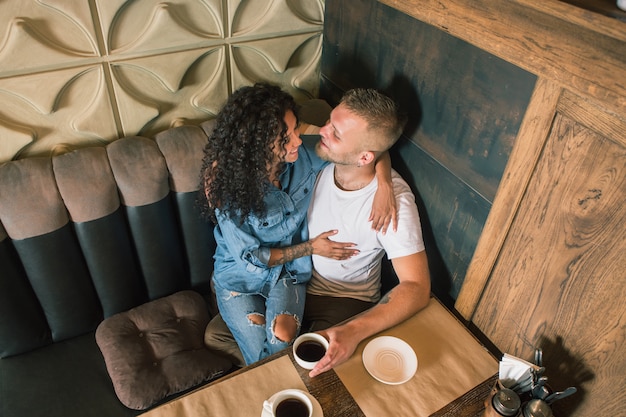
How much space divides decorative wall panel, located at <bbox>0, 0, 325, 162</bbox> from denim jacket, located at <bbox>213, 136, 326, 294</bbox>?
20.1 inches

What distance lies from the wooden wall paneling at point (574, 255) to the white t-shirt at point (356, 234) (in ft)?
1.10

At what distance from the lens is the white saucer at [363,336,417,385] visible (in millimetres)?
1330

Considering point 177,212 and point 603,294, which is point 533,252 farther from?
point 177,212

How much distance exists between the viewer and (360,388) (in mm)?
1300

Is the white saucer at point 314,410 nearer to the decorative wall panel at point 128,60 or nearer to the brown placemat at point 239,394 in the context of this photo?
the brown placemat at point 239,394

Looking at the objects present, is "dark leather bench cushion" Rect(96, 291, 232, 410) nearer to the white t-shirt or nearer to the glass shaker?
the white t-shirt

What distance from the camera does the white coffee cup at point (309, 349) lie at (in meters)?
1.31

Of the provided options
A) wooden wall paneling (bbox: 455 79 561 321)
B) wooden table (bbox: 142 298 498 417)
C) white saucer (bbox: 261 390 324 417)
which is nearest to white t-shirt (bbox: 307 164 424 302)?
wooden wall paneling (bbox: 455 79 561 321)

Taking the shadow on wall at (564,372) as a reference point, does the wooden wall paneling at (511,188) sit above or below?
above

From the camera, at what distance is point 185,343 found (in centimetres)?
190

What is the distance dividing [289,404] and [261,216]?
0.76 metres

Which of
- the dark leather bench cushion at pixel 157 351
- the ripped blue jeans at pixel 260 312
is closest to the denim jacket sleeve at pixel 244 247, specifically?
the ripped blue jeans at pixel 260 312

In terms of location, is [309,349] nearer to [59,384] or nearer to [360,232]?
[360,232]

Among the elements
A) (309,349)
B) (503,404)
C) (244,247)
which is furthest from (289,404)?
(244,247)
